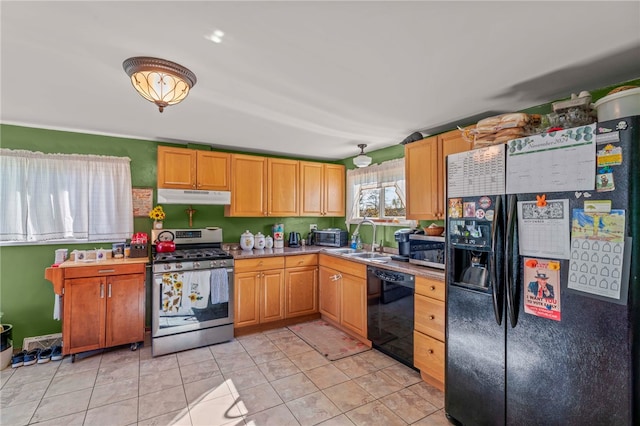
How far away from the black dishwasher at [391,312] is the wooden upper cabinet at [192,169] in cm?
216

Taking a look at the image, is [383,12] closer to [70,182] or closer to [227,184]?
[227,184]

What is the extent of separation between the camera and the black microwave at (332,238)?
4220 mm

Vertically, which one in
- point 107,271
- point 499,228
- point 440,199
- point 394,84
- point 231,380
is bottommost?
point 231,380

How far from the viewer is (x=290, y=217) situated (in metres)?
4.54

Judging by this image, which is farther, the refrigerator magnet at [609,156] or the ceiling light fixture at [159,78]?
the ceiling light fixture at [159,78]

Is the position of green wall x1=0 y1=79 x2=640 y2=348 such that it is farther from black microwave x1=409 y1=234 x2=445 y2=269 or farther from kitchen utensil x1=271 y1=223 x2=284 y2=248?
kitchen utensil x1=271 y1=223 x2=284 y2=248

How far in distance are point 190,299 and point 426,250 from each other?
96.5 inches

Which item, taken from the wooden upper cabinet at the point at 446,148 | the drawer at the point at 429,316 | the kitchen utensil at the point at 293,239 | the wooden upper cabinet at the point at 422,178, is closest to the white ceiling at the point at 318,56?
the wooden upper cabinet at the point at 446,148

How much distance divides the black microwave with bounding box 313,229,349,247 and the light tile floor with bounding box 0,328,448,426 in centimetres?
160

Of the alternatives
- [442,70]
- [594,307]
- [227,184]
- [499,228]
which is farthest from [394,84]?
[227,184]

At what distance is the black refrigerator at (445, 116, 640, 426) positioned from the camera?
131 cm

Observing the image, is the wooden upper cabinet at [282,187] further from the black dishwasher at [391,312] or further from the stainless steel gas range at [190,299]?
the black dishwasher at [391,312]

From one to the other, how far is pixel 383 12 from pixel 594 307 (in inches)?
66.8

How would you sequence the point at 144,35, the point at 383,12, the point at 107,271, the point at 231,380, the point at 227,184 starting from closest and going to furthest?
the point at 383,12 < the point at 144,35 < the point at 231,380 < the point at 107,271 < the point at 227,184
